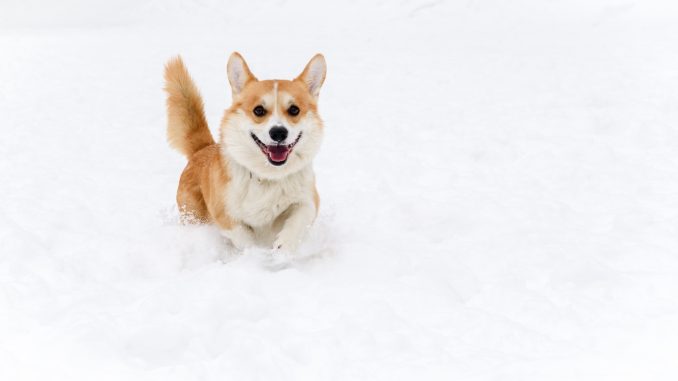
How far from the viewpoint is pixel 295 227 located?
406cm

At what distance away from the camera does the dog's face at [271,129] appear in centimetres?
388

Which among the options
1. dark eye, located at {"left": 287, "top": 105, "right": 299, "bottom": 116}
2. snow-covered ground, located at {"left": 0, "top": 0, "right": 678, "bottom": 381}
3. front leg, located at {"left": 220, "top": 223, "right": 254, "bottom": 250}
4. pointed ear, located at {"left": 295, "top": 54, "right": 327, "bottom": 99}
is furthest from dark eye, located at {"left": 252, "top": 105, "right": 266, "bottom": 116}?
snow-covered ground, located at {"left": 0, "top": 0, "right": 678, "bottom": 381}

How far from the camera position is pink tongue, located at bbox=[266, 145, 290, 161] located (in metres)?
3.87

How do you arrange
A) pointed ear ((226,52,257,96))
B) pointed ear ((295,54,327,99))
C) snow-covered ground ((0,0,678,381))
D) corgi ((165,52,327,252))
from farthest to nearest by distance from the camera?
pointed ear ((295,54,327,99))
pointed ear ((226,52,257,96))
corgi ((165,52,327,252))
snow-covered ground ((0,0,678,381))

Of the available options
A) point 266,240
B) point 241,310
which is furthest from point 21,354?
point 266,240

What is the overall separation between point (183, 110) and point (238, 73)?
2.64 feet

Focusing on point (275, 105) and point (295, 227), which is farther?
point (295, 227)

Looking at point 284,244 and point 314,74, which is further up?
point 314,74

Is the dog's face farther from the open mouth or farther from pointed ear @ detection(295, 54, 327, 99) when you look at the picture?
pointed ear @ detection(295, 54, 327, 99)

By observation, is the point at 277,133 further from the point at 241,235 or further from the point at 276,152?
the point at 241,235

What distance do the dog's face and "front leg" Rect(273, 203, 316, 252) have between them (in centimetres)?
29

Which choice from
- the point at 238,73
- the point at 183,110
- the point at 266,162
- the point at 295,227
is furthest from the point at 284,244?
the point at 183,110

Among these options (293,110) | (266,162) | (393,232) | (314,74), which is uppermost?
(314,74)

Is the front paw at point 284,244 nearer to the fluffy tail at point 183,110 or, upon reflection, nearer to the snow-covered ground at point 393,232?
the snow-covered ground at point 393,232
